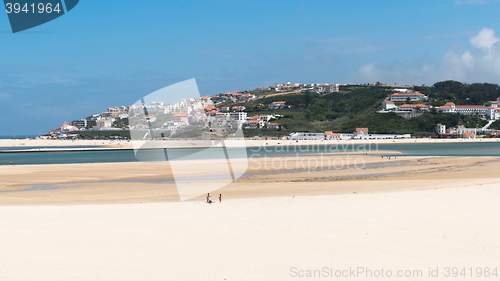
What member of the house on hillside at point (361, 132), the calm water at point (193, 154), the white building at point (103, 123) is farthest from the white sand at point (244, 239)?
the white building at point (103, 123)

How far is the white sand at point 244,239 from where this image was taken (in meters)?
6.56

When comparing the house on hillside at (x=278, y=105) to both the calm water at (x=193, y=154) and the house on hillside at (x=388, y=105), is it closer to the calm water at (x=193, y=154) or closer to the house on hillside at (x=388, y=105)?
the house on hillside at (x=388, y=105)

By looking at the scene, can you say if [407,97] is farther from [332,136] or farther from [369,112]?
[332,136]

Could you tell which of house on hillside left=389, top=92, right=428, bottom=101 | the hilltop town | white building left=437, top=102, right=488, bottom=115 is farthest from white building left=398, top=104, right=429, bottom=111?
house on hillside left=389, top=92, right=428, bottom=101

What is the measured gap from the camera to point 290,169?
28812 millimetres

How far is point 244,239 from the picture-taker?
8.37 metres

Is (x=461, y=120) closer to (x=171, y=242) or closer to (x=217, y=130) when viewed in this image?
(x=217, y=130)

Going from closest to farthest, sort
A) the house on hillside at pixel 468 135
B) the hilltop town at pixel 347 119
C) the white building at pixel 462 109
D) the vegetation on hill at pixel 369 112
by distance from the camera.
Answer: the house on hillside at pixel 468 135, the hilltop town at pixel 347 119, the vegetation on hill at pixel 369 112, the white building at pixel 462 109

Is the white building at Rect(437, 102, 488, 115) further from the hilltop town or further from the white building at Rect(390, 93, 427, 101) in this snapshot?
the white building at Rect(390, 93, 427, 101)

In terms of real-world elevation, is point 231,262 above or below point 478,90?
below

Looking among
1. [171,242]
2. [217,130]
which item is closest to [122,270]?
[171,242]

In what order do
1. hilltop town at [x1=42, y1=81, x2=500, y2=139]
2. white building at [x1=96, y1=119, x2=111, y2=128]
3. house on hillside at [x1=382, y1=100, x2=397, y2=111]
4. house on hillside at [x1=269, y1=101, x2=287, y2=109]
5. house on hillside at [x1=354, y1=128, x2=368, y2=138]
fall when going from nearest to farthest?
house on hillside at [x1=354, y1=128, x2=368, y2=138] → hilltop town at [x1=42, y1=81, x2=500, y2=139] → house on hillside at [x1=382, y1=100, x2=397, y2=111] → house on hillside at [x1=269, y1=101, x2=287, y2=109] → white building at [x1=96, y1=119, x2=111, y2=128]

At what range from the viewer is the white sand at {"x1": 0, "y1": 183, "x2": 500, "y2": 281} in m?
6.56

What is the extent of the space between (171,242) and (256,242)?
2.09 m
